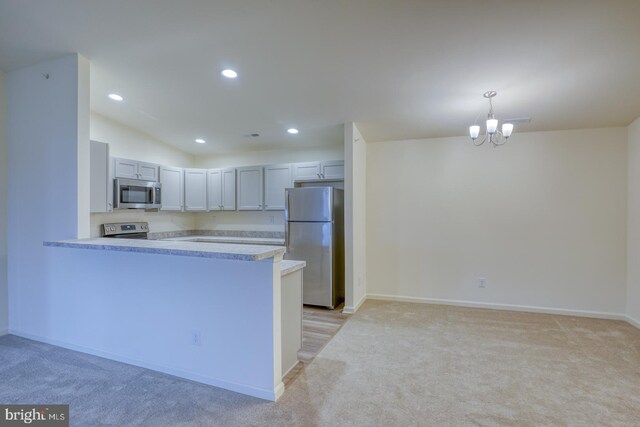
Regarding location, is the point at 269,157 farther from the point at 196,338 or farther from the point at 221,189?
the point at 196,338

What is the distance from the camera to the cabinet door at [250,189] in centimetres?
511

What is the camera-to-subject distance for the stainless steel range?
4.35m

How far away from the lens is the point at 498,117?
3.61 metres

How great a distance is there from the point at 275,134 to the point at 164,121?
1.58 metres

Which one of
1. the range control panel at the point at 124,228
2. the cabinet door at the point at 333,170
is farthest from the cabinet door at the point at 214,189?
the cabinet door at the point at 333,170

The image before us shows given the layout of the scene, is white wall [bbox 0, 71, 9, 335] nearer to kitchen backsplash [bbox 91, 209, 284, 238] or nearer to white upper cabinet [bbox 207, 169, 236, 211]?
kitchen backsplash [bbox 91, 209, 284, 238]

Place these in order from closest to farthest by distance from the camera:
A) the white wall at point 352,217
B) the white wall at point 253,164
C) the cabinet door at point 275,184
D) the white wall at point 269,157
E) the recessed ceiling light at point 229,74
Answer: the recessed ceiling light at point 229,74
the white wall at point 352,217
the cabinet door at point 275,184
the white wall at point 269,157
the white wall at point 253,164

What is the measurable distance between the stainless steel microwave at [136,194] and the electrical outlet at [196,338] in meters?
2.69

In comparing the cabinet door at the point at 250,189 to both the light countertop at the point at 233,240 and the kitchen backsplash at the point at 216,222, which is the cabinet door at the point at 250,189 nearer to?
the kitchen backsplash at the point at 216,222

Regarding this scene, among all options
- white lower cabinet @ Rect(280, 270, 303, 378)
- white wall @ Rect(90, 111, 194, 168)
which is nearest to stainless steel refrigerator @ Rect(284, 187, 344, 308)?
white lower cabinet @ Rect(280, 270, 303, 378)

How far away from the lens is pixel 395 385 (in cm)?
230

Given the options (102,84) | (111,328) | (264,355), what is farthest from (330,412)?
(102,84)

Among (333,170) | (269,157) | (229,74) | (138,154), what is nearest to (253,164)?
(269,157)

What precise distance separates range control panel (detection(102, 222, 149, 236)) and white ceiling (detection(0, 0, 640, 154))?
1.67 metres
